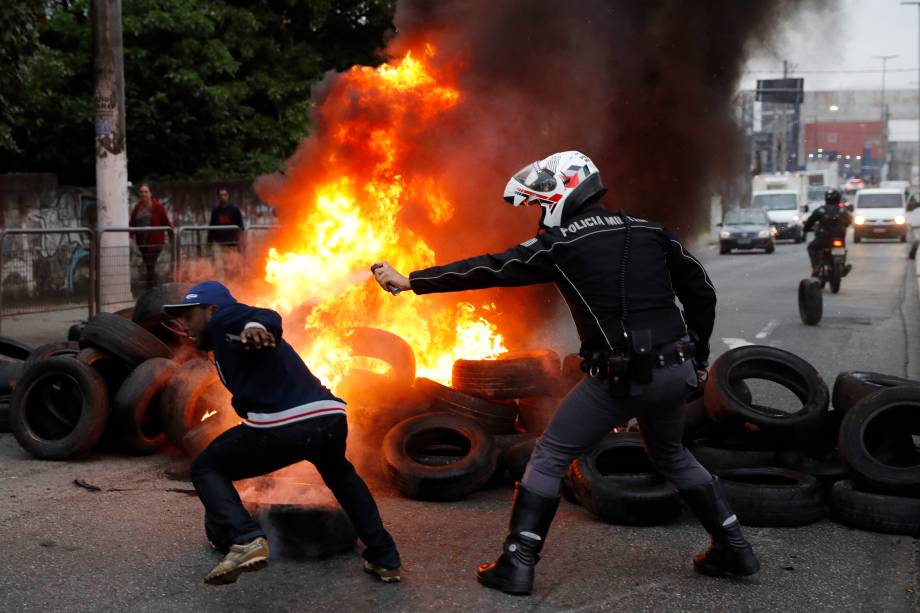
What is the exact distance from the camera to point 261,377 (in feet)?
15.1

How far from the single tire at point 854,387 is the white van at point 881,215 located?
36.2 m

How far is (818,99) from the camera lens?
10456 centimetres

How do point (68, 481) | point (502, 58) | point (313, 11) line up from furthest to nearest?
1. point (313, 11)
2. point (502, 58)
3. point (68, 481)

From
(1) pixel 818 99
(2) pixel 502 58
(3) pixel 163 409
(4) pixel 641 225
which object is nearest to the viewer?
(4) pixel 641 225

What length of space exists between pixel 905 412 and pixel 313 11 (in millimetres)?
17630

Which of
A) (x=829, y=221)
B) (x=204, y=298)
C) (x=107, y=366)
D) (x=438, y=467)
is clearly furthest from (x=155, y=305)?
(x=829, y=221)

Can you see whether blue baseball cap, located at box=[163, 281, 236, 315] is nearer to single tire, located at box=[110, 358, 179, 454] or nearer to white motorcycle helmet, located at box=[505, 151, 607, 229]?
white motorcycle helmet, located at box=[505, 151, 607, 229]

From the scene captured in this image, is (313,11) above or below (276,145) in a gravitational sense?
above

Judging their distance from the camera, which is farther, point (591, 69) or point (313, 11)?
point (313, 11)

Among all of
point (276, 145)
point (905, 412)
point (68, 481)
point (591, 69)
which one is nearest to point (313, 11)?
point (276, 145)

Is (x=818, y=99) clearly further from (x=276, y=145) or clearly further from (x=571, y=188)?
(x=571, y=188)

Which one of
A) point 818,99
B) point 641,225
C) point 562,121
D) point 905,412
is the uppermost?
point 818,99

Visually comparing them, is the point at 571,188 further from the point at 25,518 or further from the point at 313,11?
the point at 313,11

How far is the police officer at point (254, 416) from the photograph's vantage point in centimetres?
454
